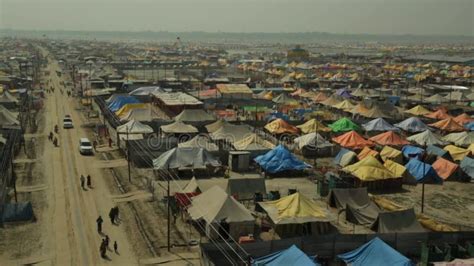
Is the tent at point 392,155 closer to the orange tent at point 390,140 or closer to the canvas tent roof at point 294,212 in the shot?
the orange tent at point 390,140

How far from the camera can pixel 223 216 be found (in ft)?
60.3

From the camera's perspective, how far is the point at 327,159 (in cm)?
3134

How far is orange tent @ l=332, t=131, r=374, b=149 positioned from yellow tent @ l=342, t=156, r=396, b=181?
584 cm

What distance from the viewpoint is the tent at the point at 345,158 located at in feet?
93.2

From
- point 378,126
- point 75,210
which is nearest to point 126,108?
point 75,210

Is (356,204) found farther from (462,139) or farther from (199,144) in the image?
(462,139)

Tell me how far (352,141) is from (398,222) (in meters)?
13.7

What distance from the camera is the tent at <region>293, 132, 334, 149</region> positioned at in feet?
104

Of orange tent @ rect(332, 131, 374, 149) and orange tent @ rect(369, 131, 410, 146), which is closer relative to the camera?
orange tent @ rect(332, 131, 374, 149)

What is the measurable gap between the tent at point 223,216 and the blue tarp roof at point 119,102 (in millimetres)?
23304

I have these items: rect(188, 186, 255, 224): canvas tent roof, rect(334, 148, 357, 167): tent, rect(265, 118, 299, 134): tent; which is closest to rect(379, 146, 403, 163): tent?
rect(334, 148, 357, 167): tent

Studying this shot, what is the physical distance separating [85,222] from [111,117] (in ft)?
67.6

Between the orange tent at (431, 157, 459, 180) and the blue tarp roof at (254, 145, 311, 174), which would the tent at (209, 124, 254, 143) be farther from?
the orange tent at (431, 157, 459, 180)

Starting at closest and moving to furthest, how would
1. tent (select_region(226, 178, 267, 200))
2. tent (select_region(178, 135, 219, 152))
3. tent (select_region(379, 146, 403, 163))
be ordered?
1. tent (select_region(226, 178, 267, 200))
2. tent (select_region(379, 146, 403, 163))
3. tent (select_region(178, 135, 219, 152))
